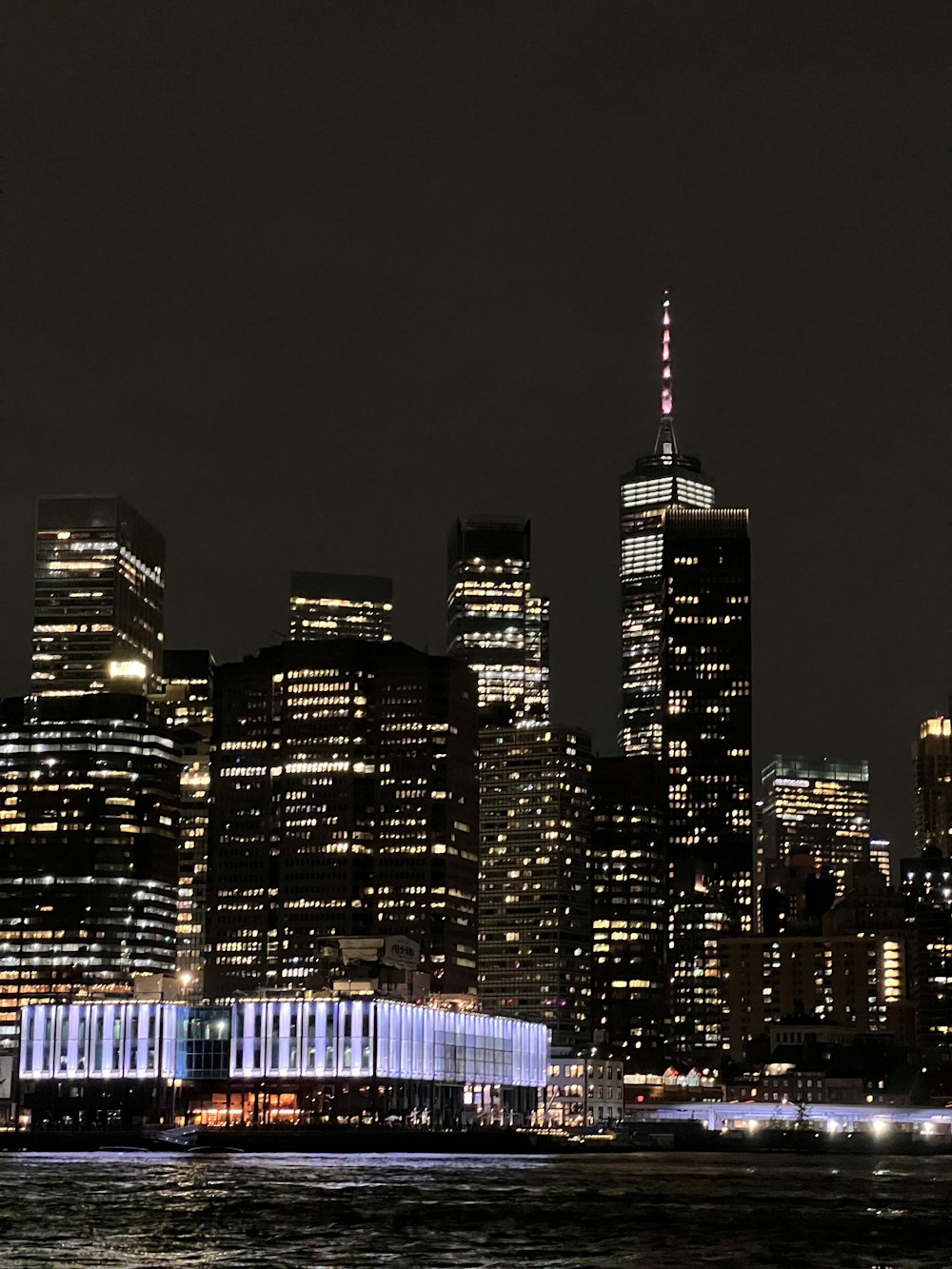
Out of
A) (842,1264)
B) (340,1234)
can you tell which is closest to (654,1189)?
(340,1234)

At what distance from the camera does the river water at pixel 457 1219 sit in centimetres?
10075

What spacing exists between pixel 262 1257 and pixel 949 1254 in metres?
33.6

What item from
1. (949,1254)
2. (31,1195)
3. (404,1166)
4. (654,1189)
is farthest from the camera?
(404,1166)

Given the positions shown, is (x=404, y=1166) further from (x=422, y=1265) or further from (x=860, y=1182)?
(x=422, y=1265)

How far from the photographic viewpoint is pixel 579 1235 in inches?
4525

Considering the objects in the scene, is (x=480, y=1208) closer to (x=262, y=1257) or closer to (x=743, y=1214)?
(x=743, y=1214)

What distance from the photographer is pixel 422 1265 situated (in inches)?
3799

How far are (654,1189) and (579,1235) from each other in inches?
1955

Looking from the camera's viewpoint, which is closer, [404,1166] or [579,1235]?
[579,1235]

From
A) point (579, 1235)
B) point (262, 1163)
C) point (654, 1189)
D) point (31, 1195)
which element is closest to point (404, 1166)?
point (262, 1163)

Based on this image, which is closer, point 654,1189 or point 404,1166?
point 654,1189

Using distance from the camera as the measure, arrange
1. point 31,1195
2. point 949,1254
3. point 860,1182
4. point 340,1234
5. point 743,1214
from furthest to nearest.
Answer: point 860,1182 < point 31,1195 < point 743,1214 < point 340,1234 < point 949,1254

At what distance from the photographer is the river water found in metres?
101

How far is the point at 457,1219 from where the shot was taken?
408 feet
